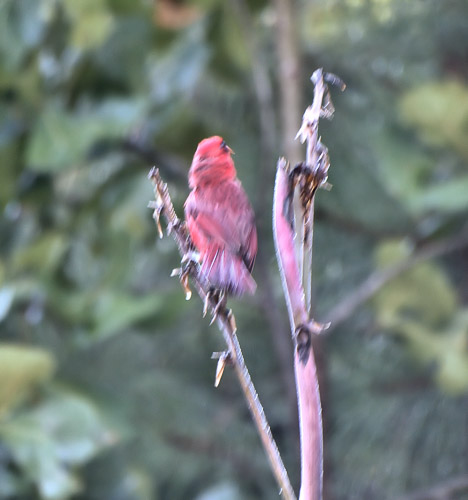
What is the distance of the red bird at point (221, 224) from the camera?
0.45 metres

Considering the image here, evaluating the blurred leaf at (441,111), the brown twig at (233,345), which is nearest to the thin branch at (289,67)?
the blurred leaf at (441,111)

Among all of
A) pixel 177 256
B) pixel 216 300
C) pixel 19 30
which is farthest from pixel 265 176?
pixel 216 300

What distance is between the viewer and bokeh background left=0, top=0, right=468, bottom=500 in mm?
1152

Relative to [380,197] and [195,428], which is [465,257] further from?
[195,428]

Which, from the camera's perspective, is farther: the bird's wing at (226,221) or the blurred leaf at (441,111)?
the blurred leaf at (441,111)

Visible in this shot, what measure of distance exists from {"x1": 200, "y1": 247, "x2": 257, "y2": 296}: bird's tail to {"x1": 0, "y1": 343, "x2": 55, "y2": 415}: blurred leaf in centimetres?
56

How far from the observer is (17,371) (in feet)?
3.25

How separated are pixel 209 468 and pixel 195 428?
17 centimetres

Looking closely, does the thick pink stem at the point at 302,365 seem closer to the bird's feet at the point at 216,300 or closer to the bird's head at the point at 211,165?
the bird's feet at the point at 216,300

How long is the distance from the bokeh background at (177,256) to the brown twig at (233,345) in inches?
24.4

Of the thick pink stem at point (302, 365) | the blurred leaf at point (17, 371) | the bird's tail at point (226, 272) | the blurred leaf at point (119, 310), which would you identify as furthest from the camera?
the blurred leaf at point (119, 310)

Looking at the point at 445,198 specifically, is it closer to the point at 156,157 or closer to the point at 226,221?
the point at 156,157

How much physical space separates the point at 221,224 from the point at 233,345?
0.47ft

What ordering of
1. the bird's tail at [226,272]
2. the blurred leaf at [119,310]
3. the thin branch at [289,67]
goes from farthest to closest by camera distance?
the thin branch at [289,67] < the blurred leaf at [119,310] < the bird's tail at [226,272]
